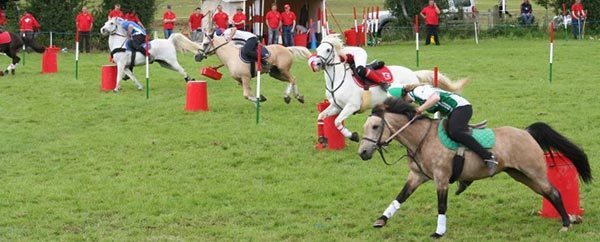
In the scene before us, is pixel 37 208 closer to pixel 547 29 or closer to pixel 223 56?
pixel 223 56

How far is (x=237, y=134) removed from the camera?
17594mm

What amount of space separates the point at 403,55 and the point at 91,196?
71.5 feet

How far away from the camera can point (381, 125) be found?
10.4m

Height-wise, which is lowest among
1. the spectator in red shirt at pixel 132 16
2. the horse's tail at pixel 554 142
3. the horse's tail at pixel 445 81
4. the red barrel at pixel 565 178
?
the red barrel at pixel 565 178

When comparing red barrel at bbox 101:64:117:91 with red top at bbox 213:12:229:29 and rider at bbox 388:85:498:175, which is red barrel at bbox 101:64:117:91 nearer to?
red top at bbox 213:12:229:29

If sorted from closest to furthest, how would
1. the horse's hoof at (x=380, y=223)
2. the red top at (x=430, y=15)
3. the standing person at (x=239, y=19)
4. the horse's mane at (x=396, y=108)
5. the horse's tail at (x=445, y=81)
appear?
1. the horse's mane at (x=396, y=108)
2. the horse's hoof at (x=380, y=223)
3. the horse's tail at (x=445, y=81)
4. the standing person at (x=239, y=19)
5. the red top at (x=430, y=15)

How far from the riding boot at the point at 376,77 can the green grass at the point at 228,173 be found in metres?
1.10

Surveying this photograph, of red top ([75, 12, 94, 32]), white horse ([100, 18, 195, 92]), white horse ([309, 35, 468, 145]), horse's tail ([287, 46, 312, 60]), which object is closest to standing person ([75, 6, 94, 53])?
red top ([75, 12, 94, 32])

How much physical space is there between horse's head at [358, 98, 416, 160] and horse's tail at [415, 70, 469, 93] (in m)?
3.36

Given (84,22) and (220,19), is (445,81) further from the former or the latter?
(84,22)

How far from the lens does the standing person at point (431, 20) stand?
3784 centimetres

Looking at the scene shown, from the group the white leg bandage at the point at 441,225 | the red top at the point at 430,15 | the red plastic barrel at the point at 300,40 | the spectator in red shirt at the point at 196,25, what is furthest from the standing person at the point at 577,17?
the white leg bandage at the point at 441,225

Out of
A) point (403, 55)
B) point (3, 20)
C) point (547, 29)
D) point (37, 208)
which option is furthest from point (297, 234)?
point (547, 29)

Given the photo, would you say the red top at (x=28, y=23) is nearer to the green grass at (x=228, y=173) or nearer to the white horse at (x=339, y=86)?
the green grass at (x=228, y=173)
